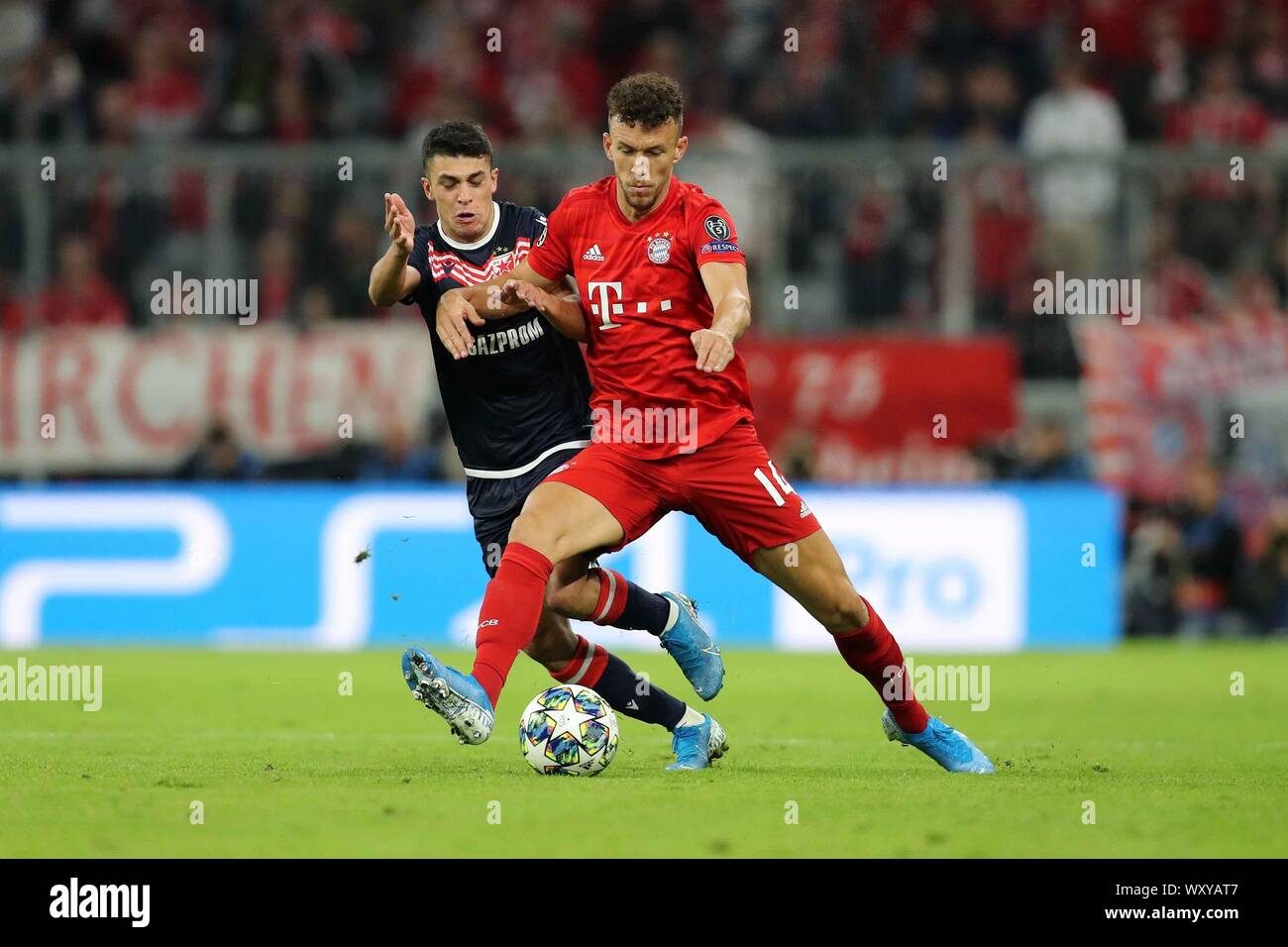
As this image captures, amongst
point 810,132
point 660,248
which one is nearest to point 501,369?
point 660,248

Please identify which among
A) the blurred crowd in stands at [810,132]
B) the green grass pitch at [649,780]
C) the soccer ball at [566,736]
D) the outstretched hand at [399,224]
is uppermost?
the blurred crowd in stands at [810,132]

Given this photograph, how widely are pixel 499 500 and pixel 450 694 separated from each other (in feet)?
5.64

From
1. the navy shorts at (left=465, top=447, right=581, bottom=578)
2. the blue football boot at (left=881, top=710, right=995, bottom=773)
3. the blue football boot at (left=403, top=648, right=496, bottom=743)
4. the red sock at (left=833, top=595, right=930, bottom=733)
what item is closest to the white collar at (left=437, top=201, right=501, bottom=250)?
the navy shorts at (left=465, top=447, right=581, bottom=578)

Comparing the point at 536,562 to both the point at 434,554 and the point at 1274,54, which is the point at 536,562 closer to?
the point at 434,554

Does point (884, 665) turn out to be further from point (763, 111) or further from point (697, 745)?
point (763, 111)

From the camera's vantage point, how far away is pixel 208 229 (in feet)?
54.4

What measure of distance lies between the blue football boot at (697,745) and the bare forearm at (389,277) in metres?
2.14

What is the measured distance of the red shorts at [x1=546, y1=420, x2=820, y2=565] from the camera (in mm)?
7953

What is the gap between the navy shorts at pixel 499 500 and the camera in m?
8.71

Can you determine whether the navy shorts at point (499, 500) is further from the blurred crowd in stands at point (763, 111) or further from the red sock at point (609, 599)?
the blurred crowd in stands at point (763, 111)

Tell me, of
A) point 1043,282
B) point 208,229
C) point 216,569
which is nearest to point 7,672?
point 216,569

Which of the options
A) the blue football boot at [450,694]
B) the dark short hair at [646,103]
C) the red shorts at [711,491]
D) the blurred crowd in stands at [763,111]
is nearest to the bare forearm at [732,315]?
the red shorts at [711,491]

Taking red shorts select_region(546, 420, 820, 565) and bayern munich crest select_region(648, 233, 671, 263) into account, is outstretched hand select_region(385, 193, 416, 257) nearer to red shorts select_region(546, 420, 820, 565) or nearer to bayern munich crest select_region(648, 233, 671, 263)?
bayern munich crest select_region(648, 233, 671, 263)

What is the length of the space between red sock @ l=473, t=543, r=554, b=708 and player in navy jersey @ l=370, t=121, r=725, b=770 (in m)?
0.46
